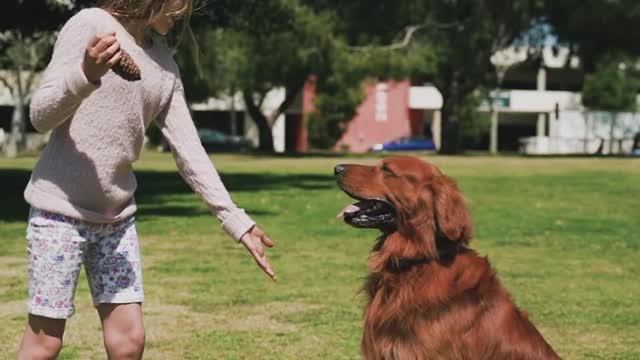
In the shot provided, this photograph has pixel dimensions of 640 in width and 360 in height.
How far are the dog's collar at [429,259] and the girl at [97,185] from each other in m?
0.73

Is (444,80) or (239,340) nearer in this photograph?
(239,340)

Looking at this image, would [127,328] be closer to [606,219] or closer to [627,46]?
[606,219]

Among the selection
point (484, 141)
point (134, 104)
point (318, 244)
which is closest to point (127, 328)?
point (134, 104)

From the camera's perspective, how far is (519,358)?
482cm

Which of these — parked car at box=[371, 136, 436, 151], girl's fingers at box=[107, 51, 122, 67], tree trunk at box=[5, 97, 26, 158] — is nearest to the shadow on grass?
girl's fingers at box=[107, 51, 122, 67]

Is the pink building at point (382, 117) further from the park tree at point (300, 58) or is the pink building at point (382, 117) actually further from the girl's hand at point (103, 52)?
the girl's hand at point (103, 52)

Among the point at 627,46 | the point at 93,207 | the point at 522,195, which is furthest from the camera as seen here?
the point at 627,46

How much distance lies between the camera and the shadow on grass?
59.3 ft

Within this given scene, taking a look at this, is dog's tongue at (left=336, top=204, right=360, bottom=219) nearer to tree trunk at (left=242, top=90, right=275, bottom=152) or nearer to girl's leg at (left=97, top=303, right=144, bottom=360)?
girl's leg at (left=97, top=303, right=144, bottom=360)

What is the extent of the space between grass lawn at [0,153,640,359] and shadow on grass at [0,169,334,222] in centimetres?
9

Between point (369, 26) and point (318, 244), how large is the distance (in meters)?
37.2

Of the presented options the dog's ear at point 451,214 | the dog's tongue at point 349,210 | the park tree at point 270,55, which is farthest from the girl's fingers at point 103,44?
the park tree at point 270,55

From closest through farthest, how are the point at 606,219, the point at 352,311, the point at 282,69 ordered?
the point at 352,311 < the point at 606,219 < the point at 282,69

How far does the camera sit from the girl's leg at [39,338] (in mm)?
4523
